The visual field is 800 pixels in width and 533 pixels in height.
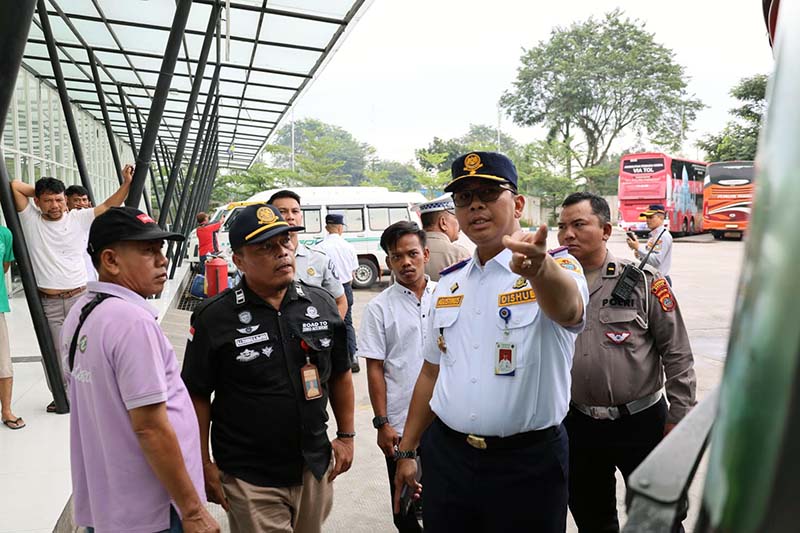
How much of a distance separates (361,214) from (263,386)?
12039 millimetres

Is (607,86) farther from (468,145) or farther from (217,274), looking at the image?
(217,274)

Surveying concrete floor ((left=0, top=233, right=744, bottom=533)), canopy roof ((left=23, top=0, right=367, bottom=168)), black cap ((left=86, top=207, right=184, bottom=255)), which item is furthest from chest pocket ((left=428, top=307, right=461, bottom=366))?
canopy roof ((left=23, top=0, right=367, bottom=168))

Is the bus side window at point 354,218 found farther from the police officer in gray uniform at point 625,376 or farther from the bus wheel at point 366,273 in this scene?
the police officer in gray uniform at point 625,376

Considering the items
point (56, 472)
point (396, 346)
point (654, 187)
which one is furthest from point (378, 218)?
point (654, 187)

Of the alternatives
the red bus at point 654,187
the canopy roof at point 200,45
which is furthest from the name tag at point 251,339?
the red bus at point 654,187

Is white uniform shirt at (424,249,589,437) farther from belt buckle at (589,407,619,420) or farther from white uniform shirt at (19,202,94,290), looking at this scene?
white uniform shirt at (19,202,94,290)

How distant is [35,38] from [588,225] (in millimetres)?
9597

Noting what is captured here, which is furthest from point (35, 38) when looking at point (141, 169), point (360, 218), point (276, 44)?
point (360, 218)

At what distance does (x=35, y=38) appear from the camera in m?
9.38

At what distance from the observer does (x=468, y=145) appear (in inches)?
2472

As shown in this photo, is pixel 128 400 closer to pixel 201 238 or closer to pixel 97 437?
pixel 97 437

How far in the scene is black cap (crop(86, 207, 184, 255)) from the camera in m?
2.15

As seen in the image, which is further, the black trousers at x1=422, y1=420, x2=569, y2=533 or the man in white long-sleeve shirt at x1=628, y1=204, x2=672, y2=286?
the man in white long-sleeve shirt at x1=628, y1=204, x2=672, y2=286

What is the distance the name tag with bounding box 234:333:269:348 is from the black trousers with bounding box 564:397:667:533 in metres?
1.49
